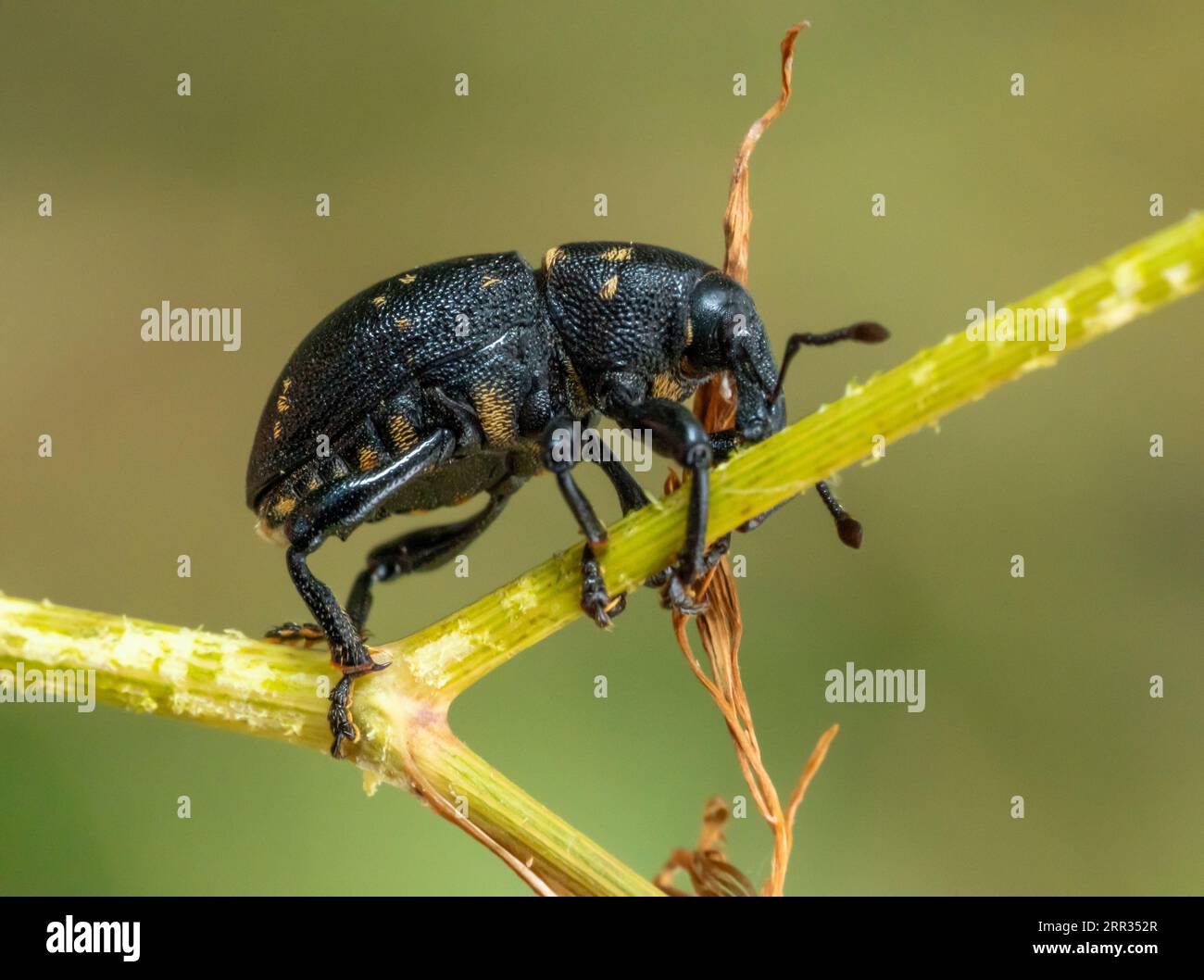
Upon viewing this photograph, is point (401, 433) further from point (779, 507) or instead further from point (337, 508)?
point (779, 507)

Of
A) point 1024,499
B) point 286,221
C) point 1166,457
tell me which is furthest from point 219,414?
point 1166,457

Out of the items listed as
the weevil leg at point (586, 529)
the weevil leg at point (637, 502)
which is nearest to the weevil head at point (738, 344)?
the weevil leg at point (637, 502)

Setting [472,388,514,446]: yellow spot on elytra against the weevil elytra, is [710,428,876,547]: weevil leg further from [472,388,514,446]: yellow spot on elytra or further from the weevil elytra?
[472,388,514,446]: yellow spot on elytra

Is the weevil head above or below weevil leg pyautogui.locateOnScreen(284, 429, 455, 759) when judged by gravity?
above

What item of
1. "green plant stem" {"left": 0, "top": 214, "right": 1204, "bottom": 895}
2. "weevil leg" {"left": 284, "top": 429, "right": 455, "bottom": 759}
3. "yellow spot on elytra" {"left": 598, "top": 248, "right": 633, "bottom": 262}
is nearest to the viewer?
"green plant stem" {"left": 0, "top": 214, "right": 1204, "bottom": 895}

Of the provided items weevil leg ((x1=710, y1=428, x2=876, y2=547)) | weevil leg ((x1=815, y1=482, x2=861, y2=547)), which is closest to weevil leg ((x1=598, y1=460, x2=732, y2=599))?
weevil leg ((x1=710, y1=428, x2=876, y2=547))

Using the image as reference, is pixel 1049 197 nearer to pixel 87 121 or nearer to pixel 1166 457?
pixel 1166 457

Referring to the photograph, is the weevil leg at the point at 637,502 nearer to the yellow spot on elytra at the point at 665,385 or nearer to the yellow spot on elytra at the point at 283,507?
the yellow spot on elytra at the point at 665,385

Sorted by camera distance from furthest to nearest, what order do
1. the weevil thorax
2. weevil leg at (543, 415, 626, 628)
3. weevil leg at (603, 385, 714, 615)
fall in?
the weevil thorax < weevil leg at (543, 415, 626, 628) < weevil leg at (603, 385, 714, 615)
